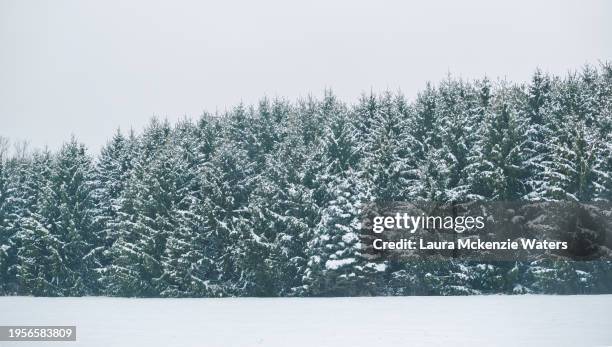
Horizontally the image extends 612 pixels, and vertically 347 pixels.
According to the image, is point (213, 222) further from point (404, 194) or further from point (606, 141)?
point (606, 141)

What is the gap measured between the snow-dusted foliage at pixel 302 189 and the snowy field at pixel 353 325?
14.6m

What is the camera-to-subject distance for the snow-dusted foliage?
41.6 meters

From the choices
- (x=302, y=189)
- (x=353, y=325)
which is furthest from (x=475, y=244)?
(x=353, y=325)

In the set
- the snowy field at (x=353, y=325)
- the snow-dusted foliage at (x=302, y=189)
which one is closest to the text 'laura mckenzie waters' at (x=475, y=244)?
the snow-dusted foliage at (x=302, y=189)

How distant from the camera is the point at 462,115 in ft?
151

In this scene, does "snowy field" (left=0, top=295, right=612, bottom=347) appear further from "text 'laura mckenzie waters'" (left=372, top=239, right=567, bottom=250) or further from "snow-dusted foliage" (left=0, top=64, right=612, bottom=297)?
"snow-dusted foliage" (left=0, top=64, right=612, bottom=297)

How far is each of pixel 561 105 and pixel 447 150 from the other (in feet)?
28.3

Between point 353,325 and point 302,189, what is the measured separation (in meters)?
26.6

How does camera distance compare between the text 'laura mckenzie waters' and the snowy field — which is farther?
the text 'laura mckenzie waters'

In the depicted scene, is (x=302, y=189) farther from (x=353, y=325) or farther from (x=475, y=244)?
(x=353, y=325)

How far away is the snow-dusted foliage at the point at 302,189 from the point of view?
41562 millimetres

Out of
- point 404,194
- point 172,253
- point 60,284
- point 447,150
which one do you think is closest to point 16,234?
point 60,284

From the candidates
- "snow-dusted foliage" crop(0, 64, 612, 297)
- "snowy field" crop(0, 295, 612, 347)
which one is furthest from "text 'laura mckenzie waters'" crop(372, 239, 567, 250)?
"snowy field" crop(0, 295, 612, 347)

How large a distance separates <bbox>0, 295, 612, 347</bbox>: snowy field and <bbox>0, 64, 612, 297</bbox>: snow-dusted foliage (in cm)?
1460
